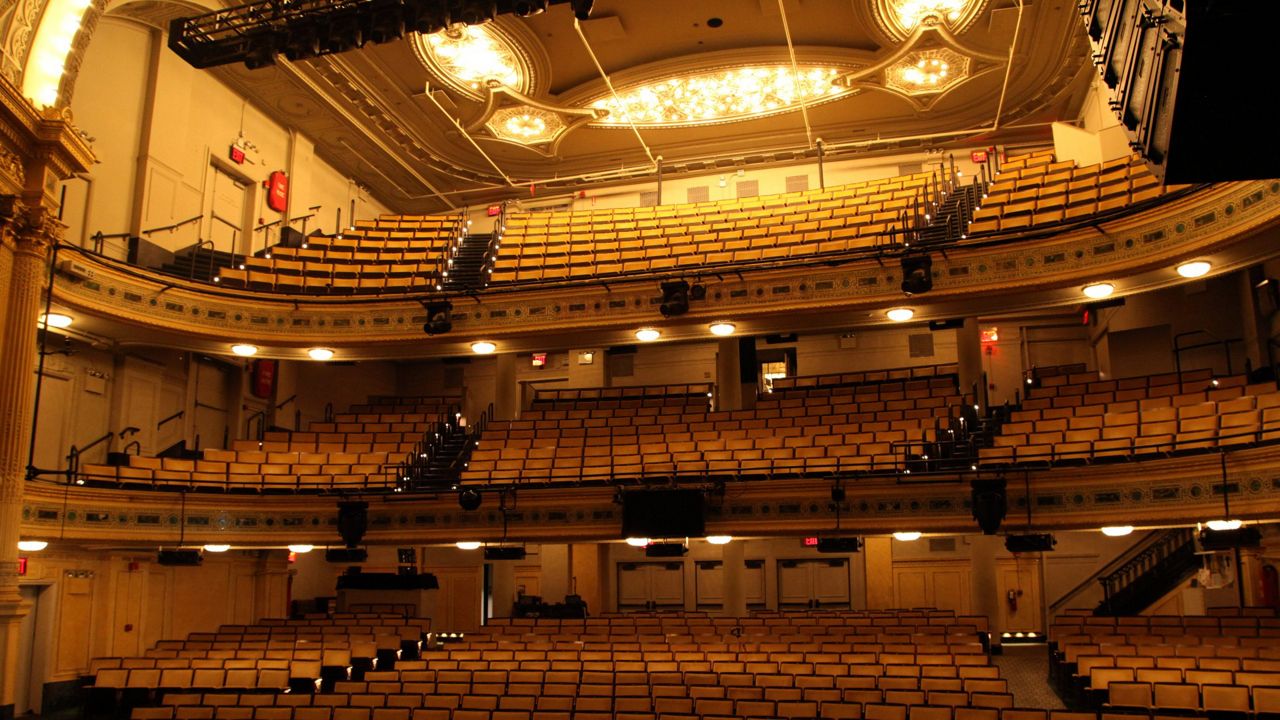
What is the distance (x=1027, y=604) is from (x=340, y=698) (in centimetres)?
1237

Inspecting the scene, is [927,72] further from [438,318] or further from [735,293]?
[438,318]

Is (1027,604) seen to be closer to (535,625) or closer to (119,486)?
(535,625)

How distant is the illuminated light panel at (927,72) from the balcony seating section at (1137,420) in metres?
5.92

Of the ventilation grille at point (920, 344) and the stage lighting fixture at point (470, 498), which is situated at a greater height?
the ventilation grille at point (920, 344)

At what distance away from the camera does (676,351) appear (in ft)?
69.4

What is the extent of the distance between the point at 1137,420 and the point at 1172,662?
3.45 metres

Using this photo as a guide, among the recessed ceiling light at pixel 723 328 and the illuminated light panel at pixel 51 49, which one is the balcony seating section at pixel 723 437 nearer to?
the recessed ceiling light at pixel 723 328

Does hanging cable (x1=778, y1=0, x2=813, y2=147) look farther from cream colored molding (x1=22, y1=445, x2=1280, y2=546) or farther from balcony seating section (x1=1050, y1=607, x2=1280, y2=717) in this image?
balcony seating section (x1=1050, y1=607, x2=1280, y2=717)

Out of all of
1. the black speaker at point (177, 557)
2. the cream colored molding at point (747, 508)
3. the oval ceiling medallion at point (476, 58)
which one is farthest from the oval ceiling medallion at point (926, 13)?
the black speaker at point (177, 557)

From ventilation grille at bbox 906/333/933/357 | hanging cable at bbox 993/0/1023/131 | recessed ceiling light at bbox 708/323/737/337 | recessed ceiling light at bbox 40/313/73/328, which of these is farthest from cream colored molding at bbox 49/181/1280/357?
ventilation grille at bbox 906/333/933/357

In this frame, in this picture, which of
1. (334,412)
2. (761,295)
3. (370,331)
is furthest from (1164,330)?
(334,412)

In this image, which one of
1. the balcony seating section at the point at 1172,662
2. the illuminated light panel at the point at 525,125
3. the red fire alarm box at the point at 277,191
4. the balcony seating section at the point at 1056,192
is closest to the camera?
the balcony seating section at the point at 1172,662

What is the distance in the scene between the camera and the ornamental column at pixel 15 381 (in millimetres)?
9117

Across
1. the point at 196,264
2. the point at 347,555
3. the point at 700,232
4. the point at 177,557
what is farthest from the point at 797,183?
the point at 177,557
